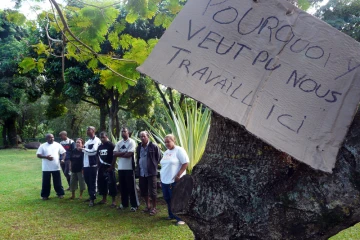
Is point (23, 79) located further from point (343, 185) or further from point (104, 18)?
point (343, 185)

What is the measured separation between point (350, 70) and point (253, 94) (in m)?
0.40

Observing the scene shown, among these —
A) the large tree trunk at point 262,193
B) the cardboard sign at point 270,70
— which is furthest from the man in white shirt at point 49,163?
the cardboard sign at point 270,70

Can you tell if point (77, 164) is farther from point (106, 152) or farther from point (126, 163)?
point (126, 163)

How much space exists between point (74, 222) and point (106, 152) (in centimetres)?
148

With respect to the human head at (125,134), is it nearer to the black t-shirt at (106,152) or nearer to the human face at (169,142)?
the black t-shirt at (106,152)

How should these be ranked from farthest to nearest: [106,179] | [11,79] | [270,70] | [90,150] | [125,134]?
[11,79]
[90,150]
[106,179]
[125,134]
[270,70]

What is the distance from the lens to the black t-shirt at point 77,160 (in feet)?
25.3

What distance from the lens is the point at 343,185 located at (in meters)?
1.36

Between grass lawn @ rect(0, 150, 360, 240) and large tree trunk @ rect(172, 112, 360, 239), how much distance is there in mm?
3754

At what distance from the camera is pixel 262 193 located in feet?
4.87

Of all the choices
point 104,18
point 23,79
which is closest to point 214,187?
point 104,18

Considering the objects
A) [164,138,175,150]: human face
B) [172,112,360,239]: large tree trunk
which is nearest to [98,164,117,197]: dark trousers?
[164,138,175,150]: human face

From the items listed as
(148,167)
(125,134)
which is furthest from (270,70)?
(125,134)

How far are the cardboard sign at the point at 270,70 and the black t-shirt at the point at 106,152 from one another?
5.72m
